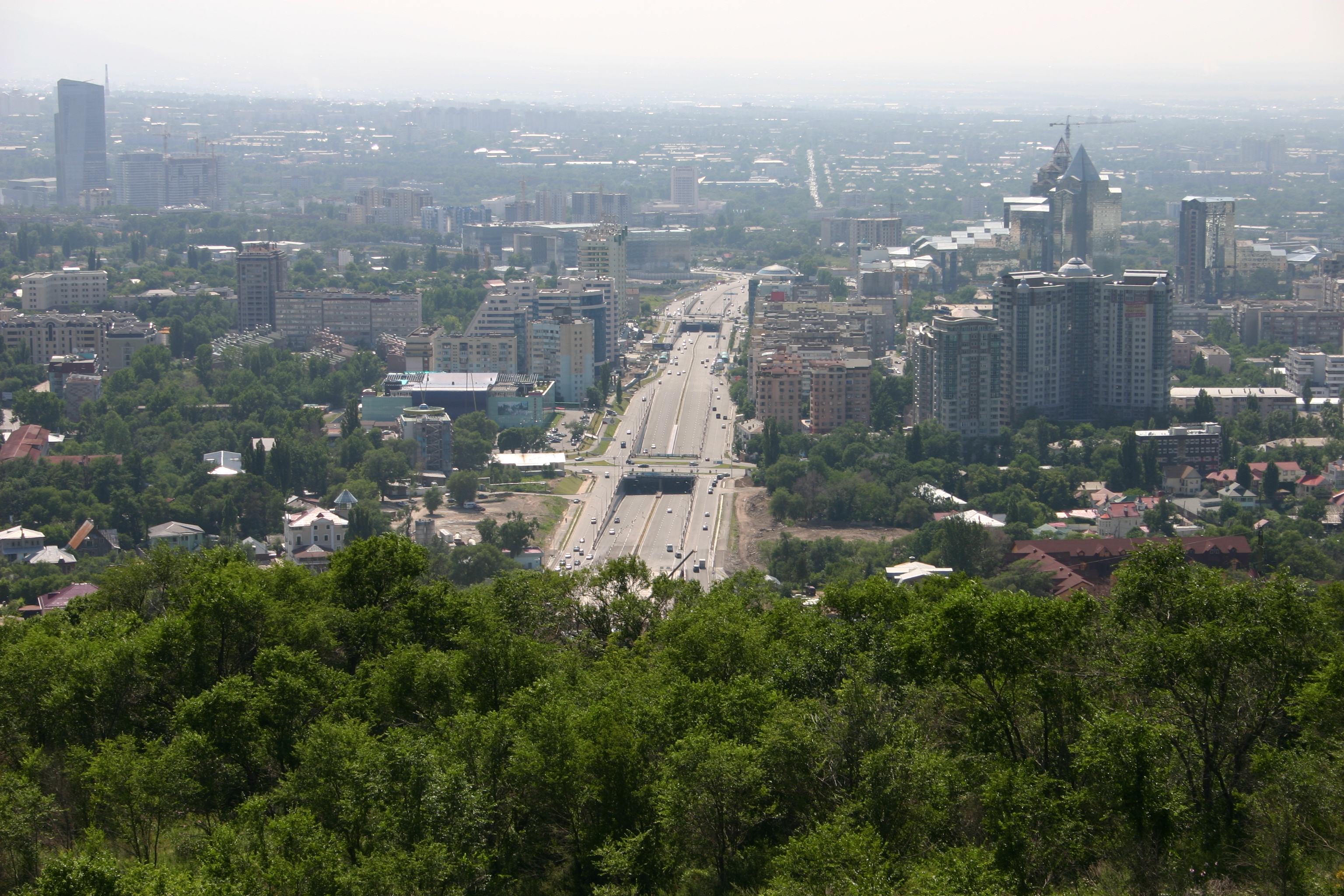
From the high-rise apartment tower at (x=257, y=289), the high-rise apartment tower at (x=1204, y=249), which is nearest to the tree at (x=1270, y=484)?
the high-rise apartment tower at (x=1204, y=249)

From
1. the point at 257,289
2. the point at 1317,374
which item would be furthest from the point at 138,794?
the point at 257,289

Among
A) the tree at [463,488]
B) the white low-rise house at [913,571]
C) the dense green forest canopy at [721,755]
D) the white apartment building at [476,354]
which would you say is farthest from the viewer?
the white apartment building at [476,354]

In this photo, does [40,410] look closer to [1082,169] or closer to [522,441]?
[522,441]

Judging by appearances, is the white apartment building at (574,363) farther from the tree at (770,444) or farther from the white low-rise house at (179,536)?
the white low-rise house at (179,536)

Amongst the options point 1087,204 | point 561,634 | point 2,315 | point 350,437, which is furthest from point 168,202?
point 561,634

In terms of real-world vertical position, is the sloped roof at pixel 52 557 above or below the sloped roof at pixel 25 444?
below

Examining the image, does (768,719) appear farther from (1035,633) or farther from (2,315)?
(2,315)

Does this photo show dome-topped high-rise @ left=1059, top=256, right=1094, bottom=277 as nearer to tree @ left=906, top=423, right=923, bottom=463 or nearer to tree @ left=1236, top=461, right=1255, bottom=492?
tree @ left=906, top=423, right=923, bottom=463
